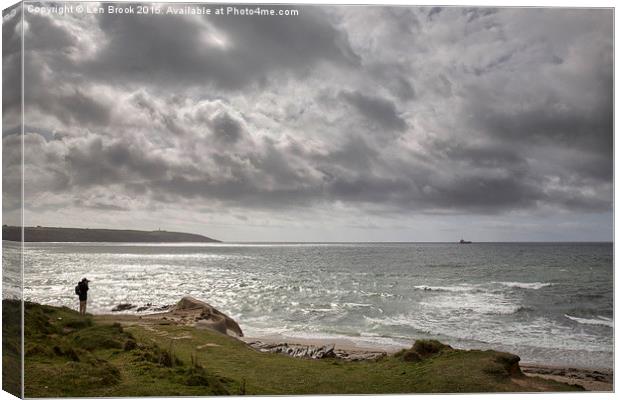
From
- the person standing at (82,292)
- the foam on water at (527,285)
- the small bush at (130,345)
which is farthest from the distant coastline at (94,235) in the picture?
the foam on water at (527,285)

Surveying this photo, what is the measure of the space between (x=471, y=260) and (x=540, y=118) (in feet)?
8.75

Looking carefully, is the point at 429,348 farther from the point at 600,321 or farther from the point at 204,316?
the point at 204,316

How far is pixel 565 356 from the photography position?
354 inches

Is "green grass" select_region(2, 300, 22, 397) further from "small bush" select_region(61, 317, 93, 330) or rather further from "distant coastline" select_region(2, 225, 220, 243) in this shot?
"distant coastline" select_region(2, 225, 220, 243)

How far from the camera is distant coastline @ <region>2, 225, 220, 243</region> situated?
812cm

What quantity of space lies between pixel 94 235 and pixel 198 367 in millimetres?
2663

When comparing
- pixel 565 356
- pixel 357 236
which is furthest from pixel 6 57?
pixel 565 356

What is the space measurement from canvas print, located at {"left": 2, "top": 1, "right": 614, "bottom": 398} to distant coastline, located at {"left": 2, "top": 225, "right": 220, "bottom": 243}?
1.6 inches

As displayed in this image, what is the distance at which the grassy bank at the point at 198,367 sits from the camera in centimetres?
793

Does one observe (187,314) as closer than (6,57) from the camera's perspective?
No

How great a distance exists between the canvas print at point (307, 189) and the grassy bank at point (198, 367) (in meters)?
0.03

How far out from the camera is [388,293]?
9.22 m

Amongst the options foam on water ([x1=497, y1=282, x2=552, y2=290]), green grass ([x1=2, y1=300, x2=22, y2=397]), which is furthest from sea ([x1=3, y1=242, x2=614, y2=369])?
green grass ([x1=2, y1=300, x2=22, y2=397])

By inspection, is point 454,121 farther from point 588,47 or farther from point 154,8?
point 154,8
